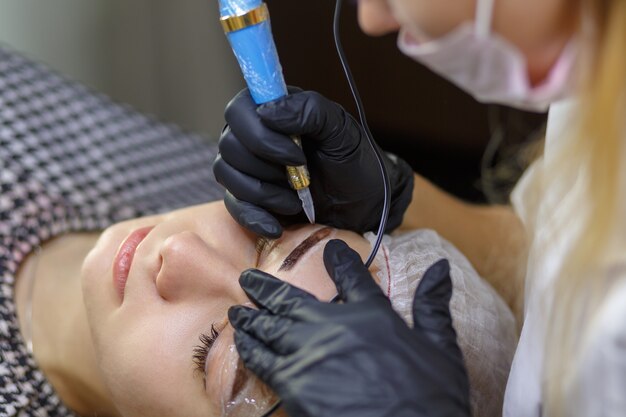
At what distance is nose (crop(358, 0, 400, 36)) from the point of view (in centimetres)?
96

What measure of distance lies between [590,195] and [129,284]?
2.51 feet

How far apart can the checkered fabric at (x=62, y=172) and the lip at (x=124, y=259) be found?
312mm

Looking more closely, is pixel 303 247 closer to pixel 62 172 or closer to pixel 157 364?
pixel 157 364

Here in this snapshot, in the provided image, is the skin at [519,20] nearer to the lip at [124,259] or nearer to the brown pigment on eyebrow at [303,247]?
the brown pigment on eyebrow at [303,247]

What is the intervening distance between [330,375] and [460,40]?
1.50ft

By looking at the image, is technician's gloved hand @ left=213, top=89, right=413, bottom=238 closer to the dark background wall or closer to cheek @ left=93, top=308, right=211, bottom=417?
cheek @ left=93, top=308, right=211, bottom=417

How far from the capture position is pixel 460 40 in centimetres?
92

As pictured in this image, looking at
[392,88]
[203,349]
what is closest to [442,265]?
[203,349]

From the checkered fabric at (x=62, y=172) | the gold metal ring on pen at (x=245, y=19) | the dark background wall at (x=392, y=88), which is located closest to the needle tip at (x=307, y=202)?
the gold metal ring on pen at (x=245, y=19)

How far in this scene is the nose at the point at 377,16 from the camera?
955 millimetres

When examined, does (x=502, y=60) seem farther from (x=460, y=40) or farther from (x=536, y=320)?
(x=536, y=320)

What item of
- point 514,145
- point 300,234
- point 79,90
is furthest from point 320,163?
point 514,145

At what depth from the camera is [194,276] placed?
4.05 ft

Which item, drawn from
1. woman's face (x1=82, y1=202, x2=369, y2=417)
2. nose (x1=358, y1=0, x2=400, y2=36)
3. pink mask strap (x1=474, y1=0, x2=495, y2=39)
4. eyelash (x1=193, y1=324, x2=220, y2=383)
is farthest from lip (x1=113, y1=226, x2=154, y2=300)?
pink mask strap (x1=474, y1=0, x2=495, y2=39)
